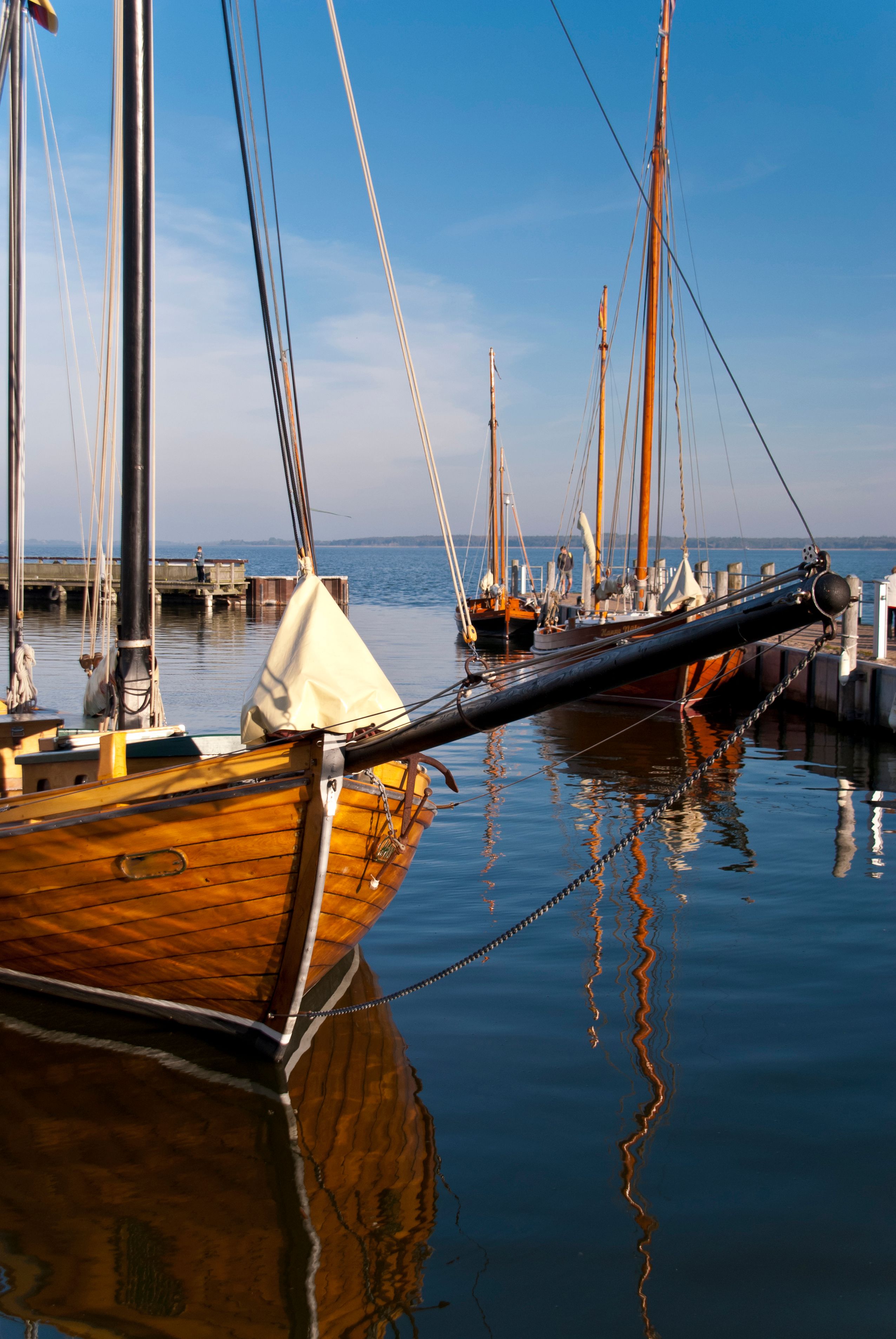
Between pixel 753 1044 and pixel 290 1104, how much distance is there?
2.66m

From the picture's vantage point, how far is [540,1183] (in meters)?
4.36

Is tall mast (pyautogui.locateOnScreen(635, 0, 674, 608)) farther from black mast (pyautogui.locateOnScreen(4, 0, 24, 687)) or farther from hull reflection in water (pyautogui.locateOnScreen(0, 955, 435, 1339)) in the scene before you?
hull reflection in water (pyautogui.locateOnScreen(0, 955, 435, 1339))

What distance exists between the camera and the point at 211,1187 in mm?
4355

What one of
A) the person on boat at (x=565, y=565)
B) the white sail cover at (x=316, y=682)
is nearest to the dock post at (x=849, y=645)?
the white sail cover at (x=316, y=682)

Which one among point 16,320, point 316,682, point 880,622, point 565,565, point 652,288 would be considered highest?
point 652,288

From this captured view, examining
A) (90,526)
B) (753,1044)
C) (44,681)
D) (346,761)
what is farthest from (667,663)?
(44,681)

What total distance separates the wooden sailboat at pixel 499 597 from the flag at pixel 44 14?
21.5 metres

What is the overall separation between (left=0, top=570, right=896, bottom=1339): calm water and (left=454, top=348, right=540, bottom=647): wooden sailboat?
2522 centimetres

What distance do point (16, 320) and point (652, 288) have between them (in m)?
14.3

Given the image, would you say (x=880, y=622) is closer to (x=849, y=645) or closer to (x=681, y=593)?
(x=849, y=645)

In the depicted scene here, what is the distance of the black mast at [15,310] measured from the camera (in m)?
10.1

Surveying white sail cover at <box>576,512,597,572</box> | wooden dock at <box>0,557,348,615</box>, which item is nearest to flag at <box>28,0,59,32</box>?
white sail cover at <box>576,512,597,572</box>

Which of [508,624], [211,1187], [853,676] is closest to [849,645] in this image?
[853,676]

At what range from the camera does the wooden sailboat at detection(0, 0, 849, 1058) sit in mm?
4828
